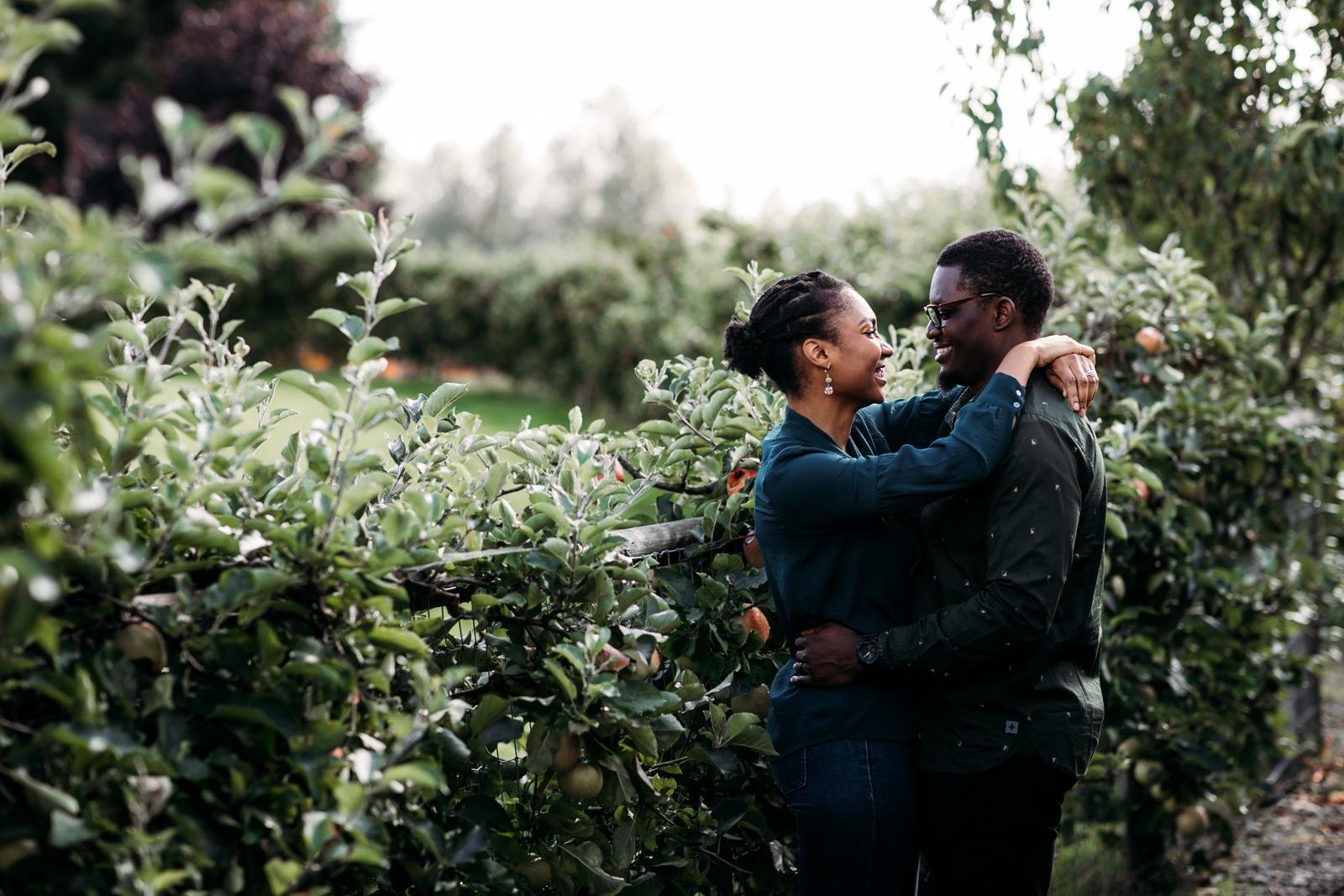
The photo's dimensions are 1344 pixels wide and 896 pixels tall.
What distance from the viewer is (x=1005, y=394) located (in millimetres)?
2295

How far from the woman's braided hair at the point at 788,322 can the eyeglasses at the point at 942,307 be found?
188mm

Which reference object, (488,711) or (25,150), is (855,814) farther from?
(25,150)

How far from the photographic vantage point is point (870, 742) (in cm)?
226

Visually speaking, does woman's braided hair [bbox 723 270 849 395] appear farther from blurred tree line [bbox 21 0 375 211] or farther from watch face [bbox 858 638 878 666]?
blurred tree line [bbox 21 0 375 211]

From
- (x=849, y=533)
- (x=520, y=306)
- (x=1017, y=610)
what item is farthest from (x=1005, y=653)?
(x=520, y=306)

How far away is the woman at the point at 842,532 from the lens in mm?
2223

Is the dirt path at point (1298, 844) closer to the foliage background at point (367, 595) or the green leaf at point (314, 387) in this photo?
the foliage background at point (367, 595)

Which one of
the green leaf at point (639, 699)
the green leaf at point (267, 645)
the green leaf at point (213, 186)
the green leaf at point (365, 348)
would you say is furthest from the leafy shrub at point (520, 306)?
the green leaf at point (213, 186)

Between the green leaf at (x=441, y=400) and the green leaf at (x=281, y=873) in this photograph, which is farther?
the green leaf at (x=441, y=400)

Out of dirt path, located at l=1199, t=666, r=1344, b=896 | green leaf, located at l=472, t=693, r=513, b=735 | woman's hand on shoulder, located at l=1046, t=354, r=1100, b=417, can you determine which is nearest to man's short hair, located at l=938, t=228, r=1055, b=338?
woman's hand on shoulder, located at l=1046, t=354, r=1100, b=417

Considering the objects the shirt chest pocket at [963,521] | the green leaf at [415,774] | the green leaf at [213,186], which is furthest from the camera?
the shirt chest pocket at [963,521]

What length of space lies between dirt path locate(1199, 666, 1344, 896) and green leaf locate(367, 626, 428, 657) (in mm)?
3750

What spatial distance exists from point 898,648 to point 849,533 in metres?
0.24

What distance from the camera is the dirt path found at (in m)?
4.52
